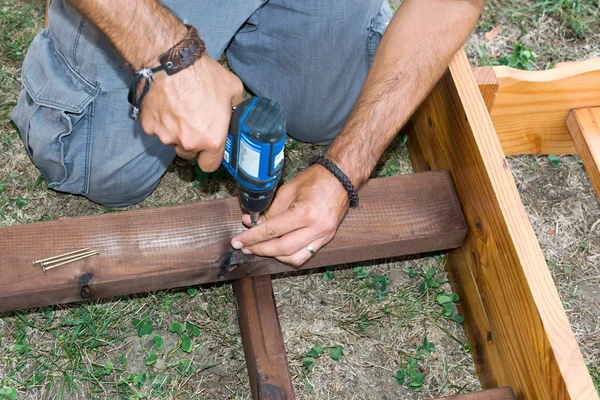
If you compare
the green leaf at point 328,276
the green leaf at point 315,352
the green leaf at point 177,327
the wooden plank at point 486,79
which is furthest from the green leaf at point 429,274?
the green leaf at point 177,327

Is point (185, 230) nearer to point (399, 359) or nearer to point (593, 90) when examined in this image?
point (399, 359)

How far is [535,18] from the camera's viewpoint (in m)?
3.45

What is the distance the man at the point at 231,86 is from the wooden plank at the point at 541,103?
365 millimetres

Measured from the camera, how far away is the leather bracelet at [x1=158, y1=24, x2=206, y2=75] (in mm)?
1759

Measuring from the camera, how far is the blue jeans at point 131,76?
233 cm

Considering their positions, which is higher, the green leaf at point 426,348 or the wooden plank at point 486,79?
the wooden plank at point 486,79

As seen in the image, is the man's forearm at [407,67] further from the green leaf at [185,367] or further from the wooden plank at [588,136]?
the green leaf at [185,367]

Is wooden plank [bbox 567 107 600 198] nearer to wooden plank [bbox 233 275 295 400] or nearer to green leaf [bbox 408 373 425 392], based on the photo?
green leaf [bbox 408 373 425 392]

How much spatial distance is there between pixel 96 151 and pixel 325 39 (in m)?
0.96

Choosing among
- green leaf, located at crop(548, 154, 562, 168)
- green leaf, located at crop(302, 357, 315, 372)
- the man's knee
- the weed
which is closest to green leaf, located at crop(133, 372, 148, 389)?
green leaf, located at crop(302, 357, 315, 372)

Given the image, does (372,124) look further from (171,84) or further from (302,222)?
(171,84)

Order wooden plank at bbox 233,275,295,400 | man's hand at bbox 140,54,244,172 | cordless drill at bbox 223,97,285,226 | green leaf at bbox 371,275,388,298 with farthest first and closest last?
green leaf at bbox 371,275,388,298, wooden plank at bbox 233,275,295,400, man's hand at bbox 140,54,244,172, cordless drill at bbox 223,97,285,226

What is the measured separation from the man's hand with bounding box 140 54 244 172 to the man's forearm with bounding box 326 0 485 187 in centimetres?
45

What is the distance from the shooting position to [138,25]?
1794 millimetres
